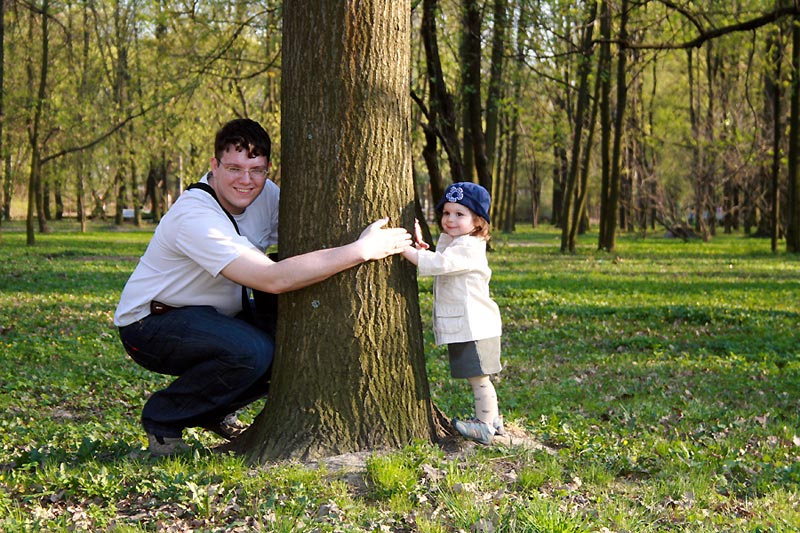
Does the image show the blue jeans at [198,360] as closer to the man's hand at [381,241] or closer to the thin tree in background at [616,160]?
the man's hand at [381,241]

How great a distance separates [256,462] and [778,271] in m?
17.3

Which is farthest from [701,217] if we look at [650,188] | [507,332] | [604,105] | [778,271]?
[507,332]

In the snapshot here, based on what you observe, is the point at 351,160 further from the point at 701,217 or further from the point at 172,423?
the point at 701,217

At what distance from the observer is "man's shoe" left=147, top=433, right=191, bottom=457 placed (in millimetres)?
4805

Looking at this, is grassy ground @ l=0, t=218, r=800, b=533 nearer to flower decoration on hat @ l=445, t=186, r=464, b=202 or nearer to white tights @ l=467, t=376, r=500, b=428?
white tights @ l=467, t=376, r=500, b=428

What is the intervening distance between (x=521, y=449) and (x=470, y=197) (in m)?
1.52

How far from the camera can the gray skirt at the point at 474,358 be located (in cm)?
491

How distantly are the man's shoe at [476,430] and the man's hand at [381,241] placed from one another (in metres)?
1.17

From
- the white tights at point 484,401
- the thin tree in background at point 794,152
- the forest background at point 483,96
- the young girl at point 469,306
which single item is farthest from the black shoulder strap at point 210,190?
the thin tree in background at point 794,152

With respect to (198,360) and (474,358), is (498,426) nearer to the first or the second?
(474,358)

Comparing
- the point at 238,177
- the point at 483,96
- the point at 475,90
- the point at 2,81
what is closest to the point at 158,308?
the point at 238,177

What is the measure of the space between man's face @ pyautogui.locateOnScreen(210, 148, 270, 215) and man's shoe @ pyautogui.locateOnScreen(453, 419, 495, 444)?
188 centimetres

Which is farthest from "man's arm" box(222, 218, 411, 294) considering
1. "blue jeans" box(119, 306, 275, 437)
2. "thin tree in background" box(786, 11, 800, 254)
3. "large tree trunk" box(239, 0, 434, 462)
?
"thin tree in background" box(786, 11, 800, 254)

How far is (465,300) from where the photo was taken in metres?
4.92
